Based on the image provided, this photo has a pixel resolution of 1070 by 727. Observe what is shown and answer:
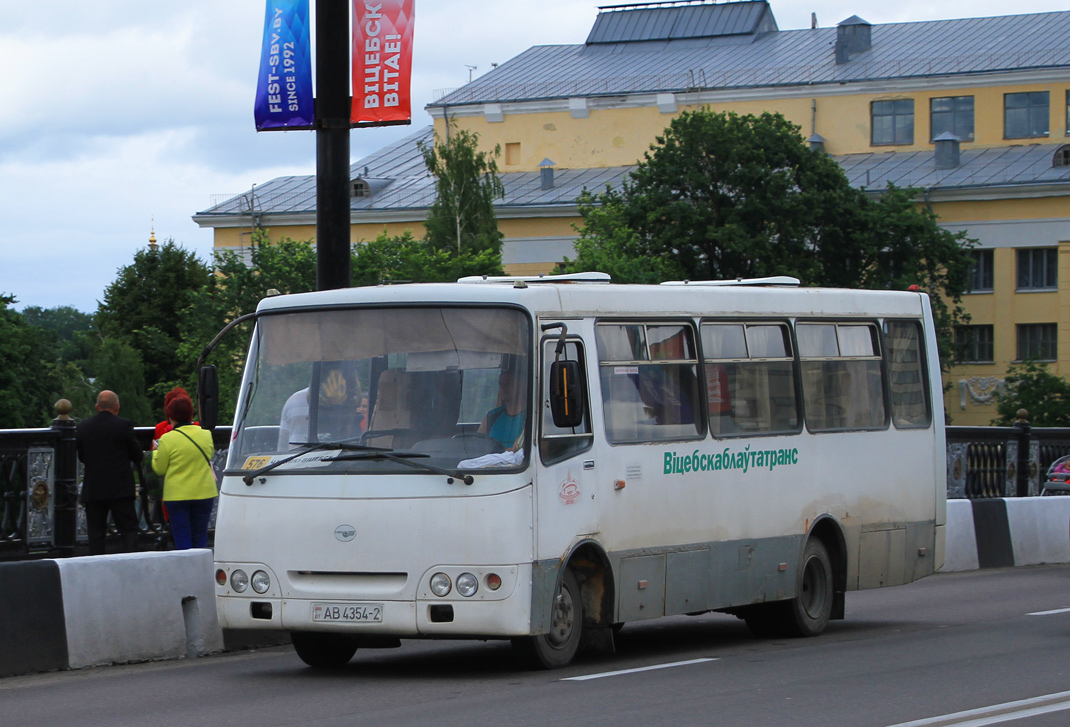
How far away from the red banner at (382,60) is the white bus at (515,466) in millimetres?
3770

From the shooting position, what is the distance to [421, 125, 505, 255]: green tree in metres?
75.4

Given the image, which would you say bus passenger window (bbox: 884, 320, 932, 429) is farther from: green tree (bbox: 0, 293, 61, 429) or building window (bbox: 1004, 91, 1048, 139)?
building window (bbox: 1004, 91, 1048, 139)

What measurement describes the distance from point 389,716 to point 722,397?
459 centimetres

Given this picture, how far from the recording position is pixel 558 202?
8244 centimetres

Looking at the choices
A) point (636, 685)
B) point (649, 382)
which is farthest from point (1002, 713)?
point (649, 382)

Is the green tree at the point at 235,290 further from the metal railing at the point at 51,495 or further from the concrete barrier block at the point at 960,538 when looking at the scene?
the metal railing at the point at 51,495

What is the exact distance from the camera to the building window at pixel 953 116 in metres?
78.4

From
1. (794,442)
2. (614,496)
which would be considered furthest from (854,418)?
(614,496)

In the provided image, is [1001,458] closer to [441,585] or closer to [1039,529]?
[1039,529]

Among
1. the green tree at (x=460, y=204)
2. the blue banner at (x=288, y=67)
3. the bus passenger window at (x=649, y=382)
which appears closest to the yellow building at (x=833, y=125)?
the green tree at (x=460, y=204)

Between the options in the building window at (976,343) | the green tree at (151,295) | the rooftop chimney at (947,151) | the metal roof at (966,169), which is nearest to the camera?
the metal roof at (966,169)

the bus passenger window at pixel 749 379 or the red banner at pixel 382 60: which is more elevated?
the red banner at pixel 382 60

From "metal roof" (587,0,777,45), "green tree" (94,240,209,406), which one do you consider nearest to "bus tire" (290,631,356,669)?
"metal roof" (587,0,777,45)

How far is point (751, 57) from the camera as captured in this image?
3297 inches
